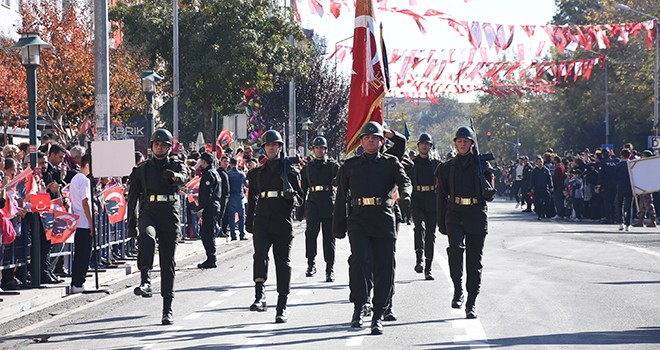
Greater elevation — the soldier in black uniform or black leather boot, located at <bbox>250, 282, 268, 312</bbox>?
the soldier in black uniform

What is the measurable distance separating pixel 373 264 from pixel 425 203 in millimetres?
5029

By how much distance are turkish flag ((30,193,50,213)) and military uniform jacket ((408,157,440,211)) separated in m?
4.98

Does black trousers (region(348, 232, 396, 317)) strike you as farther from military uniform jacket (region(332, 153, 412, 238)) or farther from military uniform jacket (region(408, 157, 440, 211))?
military uniform jacket (region(408, 157, 440, 211))

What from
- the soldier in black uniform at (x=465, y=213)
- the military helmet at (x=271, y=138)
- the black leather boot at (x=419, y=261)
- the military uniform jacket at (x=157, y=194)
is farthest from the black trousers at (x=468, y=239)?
the black leather boot at (x=419, y=261)

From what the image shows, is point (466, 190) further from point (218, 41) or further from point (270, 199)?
point (218, 41)

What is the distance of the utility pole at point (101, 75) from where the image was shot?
1989 centimetres

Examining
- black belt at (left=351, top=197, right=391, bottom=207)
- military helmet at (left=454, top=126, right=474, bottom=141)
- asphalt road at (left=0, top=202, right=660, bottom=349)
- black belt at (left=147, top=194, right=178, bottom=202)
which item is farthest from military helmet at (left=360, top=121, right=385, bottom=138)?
black belt at (left=147, top=194, right=178, bottom=202)

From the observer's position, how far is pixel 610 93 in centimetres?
6412

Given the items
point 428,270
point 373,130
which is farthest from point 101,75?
point 373,130

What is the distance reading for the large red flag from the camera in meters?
15.1

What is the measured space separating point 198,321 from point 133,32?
3053 cm

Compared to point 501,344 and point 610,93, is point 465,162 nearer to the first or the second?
point 501,344

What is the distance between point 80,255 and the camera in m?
14.7

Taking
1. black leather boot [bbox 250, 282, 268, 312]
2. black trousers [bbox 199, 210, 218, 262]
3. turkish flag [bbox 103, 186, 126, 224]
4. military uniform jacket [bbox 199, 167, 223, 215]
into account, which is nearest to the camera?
black leather boot [bbox 250, 282, 268, 312]
